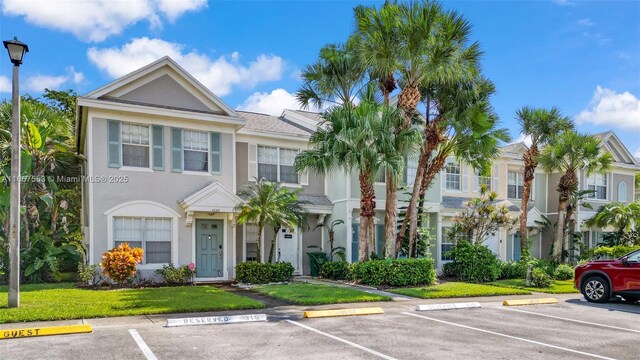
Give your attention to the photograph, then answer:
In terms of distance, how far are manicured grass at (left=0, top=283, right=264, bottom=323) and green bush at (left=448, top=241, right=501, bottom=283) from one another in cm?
953

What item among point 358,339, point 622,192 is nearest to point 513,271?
point 358,339

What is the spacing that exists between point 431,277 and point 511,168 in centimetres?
1254

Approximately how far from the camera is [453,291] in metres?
15.7

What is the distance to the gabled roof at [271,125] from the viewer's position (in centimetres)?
2075

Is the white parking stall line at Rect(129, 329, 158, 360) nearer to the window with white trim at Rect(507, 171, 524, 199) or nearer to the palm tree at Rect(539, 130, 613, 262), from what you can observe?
the palm tree at Rect(539, 130, 613, 262)

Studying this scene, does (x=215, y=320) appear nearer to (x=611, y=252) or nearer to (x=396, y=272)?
(x=396, y=272)

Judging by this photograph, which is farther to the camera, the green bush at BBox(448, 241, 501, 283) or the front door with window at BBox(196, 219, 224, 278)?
the green bush at BBox(448, 241, 501, 283)

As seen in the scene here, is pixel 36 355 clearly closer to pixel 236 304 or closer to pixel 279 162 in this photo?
pixel 236 304

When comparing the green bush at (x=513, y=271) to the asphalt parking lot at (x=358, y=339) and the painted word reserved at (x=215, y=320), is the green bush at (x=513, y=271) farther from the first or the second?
the painted word reserved at (x=215, y=320)

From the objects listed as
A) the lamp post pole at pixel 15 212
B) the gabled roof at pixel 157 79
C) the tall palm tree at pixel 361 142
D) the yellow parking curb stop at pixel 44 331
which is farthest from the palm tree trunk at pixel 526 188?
the lamp post pole at pixel 15 212

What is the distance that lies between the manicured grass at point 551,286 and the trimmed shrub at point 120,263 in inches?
488

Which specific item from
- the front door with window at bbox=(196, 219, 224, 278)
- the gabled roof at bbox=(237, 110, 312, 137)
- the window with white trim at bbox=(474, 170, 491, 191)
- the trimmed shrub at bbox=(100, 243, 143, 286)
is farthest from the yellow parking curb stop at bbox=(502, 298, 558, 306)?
the window with white trim at bbox=(474, 170, 491, 191)

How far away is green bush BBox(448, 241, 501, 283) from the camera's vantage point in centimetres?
1923

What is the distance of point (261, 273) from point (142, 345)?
9034mm
